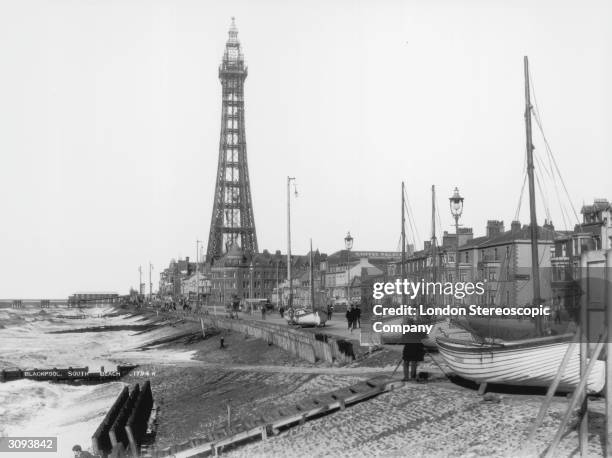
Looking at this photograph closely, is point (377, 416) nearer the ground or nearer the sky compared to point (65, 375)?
nearer the sky

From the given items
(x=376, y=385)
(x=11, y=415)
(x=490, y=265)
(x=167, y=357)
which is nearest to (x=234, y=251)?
(x=490, y=265)

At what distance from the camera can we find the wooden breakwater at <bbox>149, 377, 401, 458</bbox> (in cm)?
1681

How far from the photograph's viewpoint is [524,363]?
15789 mm

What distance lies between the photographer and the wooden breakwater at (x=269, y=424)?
55.2 ft

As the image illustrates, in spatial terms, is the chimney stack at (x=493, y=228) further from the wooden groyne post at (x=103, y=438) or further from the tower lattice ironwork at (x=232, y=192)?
the tower lattice ironwork at (x=232, y=192)

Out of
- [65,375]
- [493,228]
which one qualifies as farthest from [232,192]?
[65,375]

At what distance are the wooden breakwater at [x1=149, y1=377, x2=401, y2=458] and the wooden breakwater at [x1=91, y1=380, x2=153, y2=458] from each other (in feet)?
3.85

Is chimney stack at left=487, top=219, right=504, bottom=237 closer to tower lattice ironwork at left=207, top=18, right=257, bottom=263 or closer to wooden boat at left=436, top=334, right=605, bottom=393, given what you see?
wooden boat at left=436, top=334, right=605, bottom=393

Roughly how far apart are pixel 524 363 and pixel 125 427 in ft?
35.0

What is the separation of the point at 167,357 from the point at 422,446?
31911 millimetres

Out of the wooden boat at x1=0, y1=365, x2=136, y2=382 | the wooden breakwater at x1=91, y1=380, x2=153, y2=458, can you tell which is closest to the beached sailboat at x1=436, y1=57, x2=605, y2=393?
the wooden breakwater at x1=91, y1=380, x2=153, y2=458

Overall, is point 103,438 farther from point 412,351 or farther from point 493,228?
point 493,228

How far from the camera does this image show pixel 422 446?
14.7 meters

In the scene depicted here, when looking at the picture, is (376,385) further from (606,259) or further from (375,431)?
(606,259)
